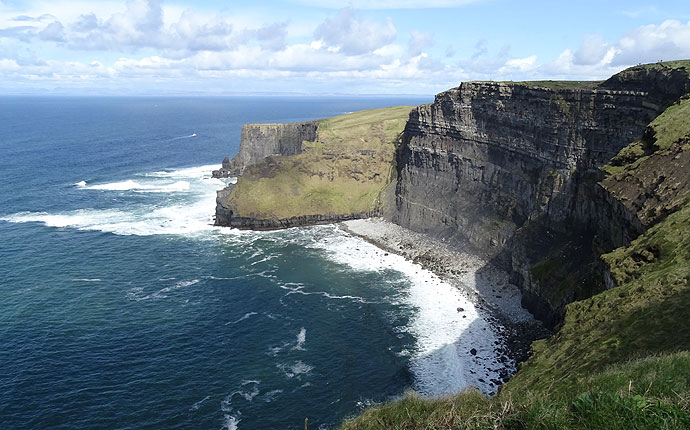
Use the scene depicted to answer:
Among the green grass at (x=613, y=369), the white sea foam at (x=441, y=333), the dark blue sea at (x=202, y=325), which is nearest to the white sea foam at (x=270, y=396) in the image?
the dark blue sea at (x=202, y=325)

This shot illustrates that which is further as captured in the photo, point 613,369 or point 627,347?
point 627,347

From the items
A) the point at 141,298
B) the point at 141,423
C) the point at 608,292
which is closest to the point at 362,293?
the point at 141,298

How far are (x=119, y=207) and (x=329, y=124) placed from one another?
65219 mm

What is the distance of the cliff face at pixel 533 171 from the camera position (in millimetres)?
66812

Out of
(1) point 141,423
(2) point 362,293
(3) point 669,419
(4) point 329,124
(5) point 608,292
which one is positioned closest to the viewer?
(3) point 669,419

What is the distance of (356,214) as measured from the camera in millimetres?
120250

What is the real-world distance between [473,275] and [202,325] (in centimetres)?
4551

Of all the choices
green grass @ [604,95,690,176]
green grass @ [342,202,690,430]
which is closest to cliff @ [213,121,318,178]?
green grass @ [604,95,690,176]

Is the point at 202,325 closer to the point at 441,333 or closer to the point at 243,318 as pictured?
the point at 243,318

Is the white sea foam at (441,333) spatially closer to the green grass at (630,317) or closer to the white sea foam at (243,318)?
the green grass at (630,317)

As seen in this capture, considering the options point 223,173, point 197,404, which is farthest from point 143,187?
point 197,404

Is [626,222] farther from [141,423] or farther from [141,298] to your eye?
[141,298]

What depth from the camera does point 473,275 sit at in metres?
85.1

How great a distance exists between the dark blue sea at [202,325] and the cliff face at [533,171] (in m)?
15.2
